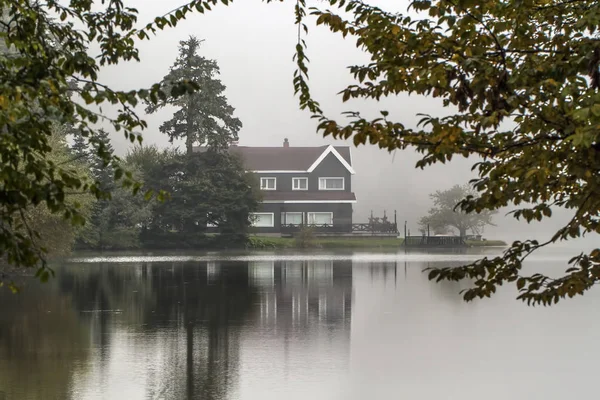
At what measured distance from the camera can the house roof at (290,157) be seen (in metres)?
90.9

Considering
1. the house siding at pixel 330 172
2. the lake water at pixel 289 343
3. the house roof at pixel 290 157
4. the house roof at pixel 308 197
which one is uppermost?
the house roof at pixel 290 157

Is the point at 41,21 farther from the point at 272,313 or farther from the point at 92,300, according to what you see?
the point at 92,300

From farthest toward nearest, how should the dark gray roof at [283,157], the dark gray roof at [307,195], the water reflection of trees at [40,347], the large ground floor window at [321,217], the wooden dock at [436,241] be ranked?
1. the dark gray roof at [283,157]
2. the dark gray roof at [307,195]
3. the large ground floor window at [321,217]
4. the wooden dock at [436,241]
5. the water reflection of trees at [40,347]

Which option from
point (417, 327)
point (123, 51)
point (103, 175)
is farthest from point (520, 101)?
point (103, 175)

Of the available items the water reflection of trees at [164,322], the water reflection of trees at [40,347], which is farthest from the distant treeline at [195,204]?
the water reflection of trees at [40,347]

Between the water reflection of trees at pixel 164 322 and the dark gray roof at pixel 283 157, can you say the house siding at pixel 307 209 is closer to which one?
the dark gray roof at pixel 283 157

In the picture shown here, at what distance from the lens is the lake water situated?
12766 mm

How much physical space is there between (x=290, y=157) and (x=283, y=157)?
2.54ft

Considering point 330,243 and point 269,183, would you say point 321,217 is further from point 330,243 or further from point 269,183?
point 330,243

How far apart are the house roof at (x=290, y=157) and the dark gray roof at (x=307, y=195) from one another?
264cm

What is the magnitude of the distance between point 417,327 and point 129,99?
14622mm

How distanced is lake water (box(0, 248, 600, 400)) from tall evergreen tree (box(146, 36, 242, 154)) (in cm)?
4281

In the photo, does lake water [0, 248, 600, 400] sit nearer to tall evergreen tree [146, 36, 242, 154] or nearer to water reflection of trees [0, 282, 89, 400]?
water reflection of trees [0, 282, 89, 400]

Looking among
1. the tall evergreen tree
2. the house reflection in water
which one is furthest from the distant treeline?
the house reflection in water
